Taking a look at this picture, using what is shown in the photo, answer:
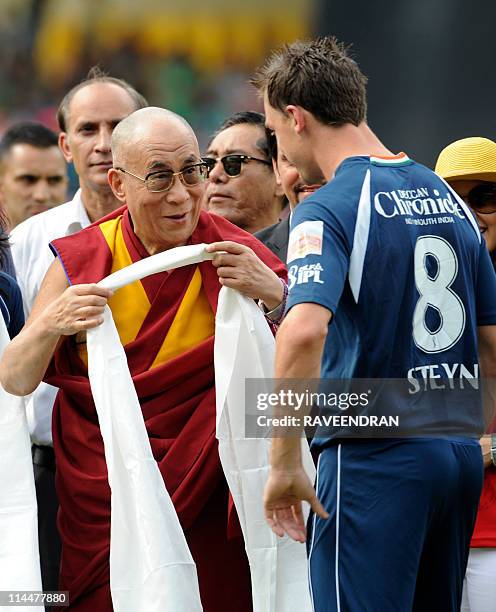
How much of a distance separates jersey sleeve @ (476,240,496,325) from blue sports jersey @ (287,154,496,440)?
0.36 feet

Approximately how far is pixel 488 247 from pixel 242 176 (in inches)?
55.0

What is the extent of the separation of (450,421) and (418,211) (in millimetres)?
550

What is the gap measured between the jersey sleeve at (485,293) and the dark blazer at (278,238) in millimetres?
1442

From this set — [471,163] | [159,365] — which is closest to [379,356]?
[159,365]

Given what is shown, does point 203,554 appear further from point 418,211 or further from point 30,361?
point 418,211

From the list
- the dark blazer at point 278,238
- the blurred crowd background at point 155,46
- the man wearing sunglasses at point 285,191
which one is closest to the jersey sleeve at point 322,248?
the man wearing sunglasses at point 285,191

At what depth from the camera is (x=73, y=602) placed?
3.71 metres

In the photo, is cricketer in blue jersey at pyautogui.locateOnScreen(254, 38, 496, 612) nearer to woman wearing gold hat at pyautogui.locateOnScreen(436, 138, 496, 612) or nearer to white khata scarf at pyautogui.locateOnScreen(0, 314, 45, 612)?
woman wearing gold hat at pyautogui.locateOnScreen(436, 138, 496, 612)

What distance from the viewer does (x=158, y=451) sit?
11.9 ft

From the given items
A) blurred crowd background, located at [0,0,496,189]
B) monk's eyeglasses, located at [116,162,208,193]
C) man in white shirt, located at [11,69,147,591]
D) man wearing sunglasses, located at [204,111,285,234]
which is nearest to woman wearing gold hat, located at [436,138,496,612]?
monk's eyeglasses, located at [116,162,208,193]

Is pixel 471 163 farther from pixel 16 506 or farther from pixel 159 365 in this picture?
pixel 16 506

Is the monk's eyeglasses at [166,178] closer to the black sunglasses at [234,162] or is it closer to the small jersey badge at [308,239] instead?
the small jersey badge at [308,239]

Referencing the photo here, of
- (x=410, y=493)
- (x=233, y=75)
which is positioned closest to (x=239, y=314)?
(x=410, y=493)

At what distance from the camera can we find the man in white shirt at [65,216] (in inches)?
175
